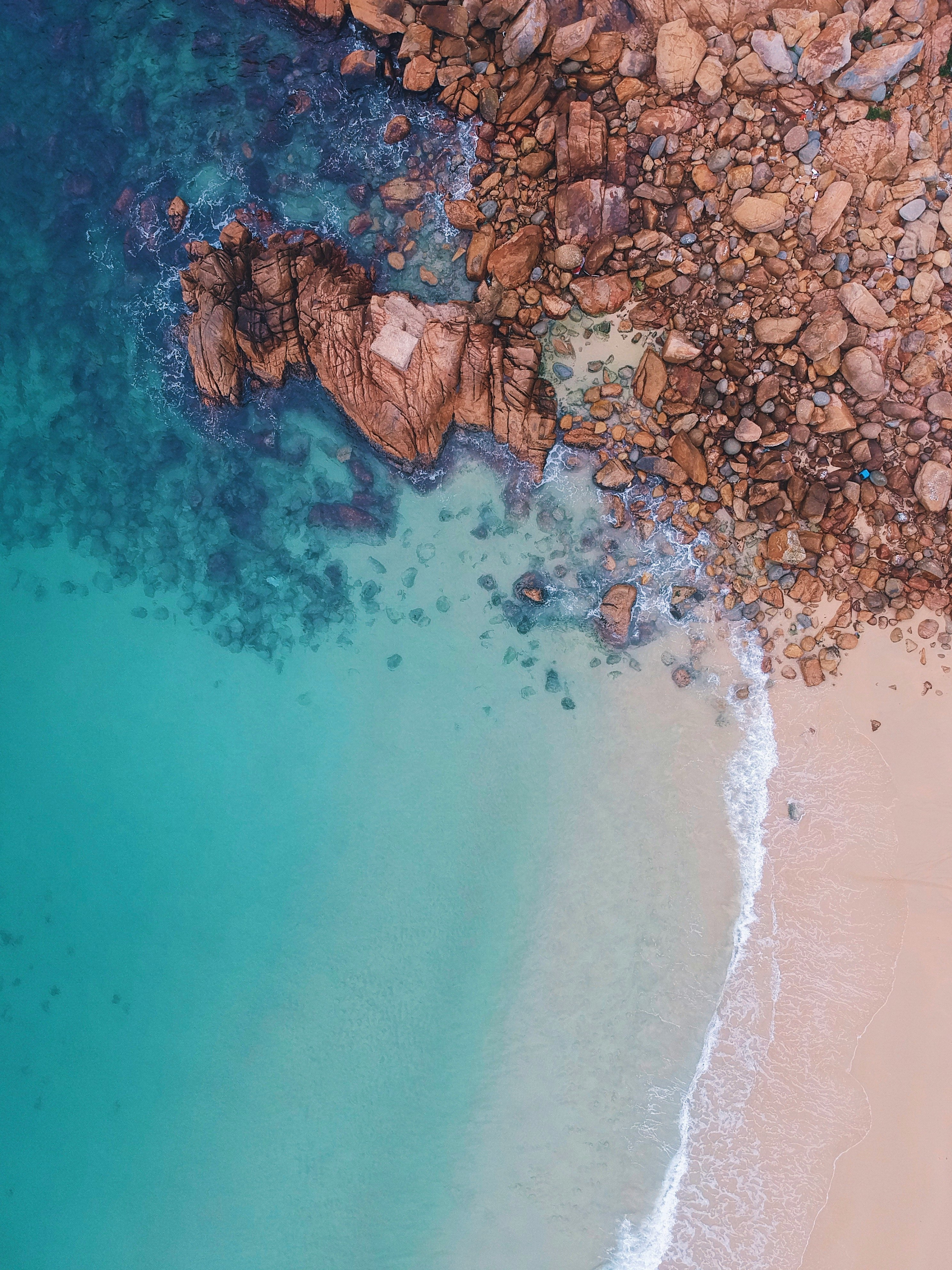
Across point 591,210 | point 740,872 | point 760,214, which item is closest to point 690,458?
point 760,214

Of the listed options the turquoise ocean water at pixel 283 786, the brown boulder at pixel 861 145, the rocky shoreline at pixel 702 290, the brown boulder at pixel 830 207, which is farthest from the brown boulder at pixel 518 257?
the brown boulder at pixel 861 145

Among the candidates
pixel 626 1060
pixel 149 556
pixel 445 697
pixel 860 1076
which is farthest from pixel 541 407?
A: pixel 860 1076

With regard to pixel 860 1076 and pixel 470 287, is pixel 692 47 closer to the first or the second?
pixel 470 287

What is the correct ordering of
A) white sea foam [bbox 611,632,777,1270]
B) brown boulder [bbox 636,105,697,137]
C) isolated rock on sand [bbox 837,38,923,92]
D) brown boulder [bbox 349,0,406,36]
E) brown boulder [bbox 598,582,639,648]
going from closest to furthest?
isolated rock on sand [bbox 837,38,923,92] < brown boulder [bbox 636,105,697,137] < white sea foam [bbox 611,632,777,1270] < brown boulder [bbox 349,0,406,36] < brown boulder [bbox 598,582,639,648]

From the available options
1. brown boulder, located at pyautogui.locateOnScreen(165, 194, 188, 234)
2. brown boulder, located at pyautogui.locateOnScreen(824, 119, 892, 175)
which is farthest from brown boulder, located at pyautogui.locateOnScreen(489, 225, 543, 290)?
brown boulder, located at pyautogui.locateOnScreen(165, 194, 188, 234)

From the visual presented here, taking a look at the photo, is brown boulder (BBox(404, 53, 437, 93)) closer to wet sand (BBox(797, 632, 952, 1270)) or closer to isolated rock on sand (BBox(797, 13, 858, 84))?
isolated rock on sand (BBox(797, 13, 858, 84))

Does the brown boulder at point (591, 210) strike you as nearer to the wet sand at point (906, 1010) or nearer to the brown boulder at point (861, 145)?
the brown boulder at point (861, 145)

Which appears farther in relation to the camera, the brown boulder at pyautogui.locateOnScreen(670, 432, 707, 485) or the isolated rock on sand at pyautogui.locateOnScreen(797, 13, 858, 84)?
A: the brown boulder at pyautogui.locateOnScreen(670, 432, 707, 485)
